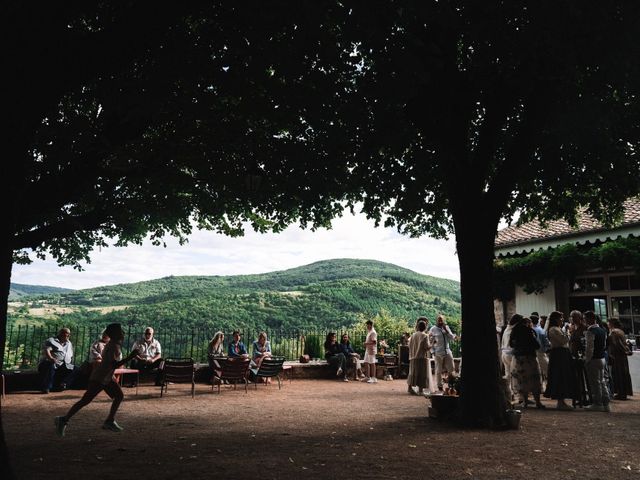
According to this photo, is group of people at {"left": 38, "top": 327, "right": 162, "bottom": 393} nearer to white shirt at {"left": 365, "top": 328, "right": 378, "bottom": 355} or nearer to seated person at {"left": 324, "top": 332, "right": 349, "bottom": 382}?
seated person at {"left": 324, "top": 332, "right": 349, "bottom": 382}

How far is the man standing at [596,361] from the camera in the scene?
9.45m

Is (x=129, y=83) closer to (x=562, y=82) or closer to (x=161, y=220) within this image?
(x=562, y=82)

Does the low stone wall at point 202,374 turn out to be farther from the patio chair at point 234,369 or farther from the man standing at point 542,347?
the man standing at point 542,347

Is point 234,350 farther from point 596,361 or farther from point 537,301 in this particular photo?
point 537,301

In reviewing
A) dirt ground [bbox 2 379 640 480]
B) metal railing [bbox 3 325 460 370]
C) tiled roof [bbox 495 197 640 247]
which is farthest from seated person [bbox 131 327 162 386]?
tiled roof [bbox 495 197 640 247]

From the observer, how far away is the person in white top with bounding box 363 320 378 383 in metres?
15.8

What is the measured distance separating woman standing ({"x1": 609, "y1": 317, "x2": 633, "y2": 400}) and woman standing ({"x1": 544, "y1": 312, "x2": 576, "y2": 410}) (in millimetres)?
2209

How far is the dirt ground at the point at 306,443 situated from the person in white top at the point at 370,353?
532 cm

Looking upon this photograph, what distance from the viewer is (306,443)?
6.52 m

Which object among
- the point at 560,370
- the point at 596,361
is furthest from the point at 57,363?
the point at 596,361

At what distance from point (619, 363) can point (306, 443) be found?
8995 millimetres

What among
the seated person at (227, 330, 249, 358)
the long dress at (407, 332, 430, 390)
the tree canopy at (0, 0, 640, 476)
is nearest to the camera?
the tree canopy at (0, 0, 640, 476)

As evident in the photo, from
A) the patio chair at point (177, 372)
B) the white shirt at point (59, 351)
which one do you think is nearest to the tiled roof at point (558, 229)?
the patio chair at point (177, 372)

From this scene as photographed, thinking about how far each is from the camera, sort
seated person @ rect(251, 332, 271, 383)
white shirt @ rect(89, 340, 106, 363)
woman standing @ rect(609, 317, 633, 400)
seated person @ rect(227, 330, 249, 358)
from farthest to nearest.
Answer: seated person @ rect(251, 332, 271, 383) → seated person @ rect(227, 330, 249, 358) → white shirt @ rect(89, 340, 106, 363) → woman standing @ rect(609, 317, 633, 400)
